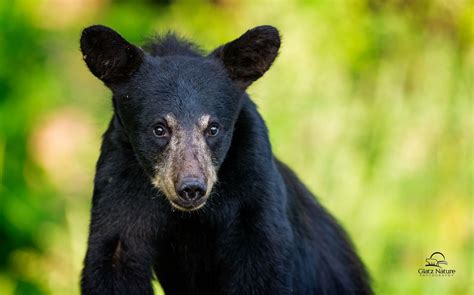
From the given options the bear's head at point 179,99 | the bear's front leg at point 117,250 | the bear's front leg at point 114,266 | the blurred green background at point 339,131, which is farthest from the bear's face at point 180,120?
the blurred green background at point 339,131

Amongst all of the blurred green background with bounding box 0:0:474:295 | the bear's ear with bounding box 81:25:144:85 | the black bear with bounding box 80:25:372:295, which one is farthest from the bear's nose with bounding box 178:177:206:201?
the blurred green background with bounding box 0:0:474:295

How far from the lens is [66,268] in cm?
882

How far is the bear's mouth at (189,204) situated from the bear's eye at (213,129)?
13.9 inches

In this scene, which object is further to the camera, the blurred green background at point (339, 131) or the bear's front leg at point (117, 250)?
the blurred green background at point (339, 131)

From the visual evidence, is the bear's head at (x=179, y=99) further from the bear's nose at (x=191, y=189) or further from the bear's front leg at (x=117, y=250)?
the bear's front leg at (x=117, y=250)

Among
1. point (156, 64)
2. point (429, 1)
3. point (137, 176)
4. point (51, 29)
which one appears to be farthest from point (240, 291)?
point (51, 29)

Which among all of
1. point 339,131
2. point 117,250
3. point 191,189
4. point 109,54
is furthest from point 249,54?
point 339,131

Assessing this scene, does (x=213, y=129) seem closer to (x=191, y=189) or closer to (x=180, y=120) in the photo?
(x=180, y=120)

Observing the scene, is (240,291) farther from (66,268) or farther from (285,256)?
(66,268)

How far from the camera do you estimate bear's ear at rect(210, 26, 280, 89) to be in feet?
16.2

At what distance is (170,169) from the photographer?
4.66 m

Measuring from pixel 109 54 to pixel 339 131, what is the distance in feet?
12.6

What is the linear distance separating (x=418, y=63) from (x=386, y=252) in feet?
5.07

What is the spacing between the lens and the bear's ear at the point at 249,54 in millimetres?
4945
